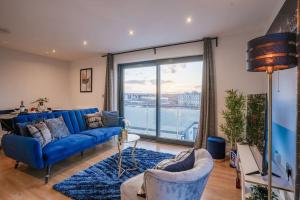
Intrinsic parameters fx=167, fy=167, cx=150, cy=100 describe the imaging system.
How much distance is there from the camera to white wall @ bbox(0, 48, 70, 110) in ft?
14.7

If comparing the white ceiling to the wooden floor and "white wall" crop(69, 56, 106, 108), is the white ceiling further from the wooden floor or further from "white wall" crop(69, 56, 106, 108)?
the wooden floor

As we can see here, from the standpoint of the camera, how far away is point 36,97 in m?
5.21

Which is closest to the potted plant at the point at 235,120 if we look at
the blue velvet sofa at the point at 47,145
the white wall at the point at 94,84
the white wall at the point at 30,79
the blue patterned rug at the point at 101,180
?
the blue patterned rug at the point at 101,180

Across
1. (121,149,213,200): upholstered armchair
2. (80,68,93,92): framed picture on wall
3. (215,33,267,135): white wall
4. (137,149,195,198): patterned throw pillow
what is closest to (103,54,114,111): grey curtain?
(80,68,93,92): framed picture on wall

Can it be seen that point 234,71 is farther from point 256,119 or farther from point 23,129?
point 23,129

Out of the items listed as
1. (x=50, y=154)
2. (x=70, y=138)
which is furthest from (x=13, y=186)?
(x=70, y=138)

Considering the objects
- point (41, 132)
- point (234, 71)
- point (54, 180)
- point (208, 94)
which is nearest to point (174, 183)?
point (54, 180)

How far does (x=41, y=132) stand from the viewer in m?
2.67

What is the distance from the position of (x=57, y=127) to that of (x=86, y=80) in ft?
9.77

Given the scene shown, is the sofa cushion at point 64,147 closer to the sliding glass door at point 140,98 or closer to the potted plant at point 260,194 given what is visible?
the sliding glass door at point 140,98

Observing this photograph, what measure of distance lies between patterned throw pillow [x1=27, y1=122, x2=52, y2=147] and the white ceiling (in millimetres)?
1796

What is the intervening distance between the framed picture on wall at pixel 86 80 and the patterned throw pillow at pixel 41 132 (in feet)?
9.88

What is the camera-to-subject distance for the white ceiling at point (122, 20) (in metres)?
2.40

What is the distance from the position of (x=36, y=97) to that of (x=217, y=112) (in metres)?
5.28
